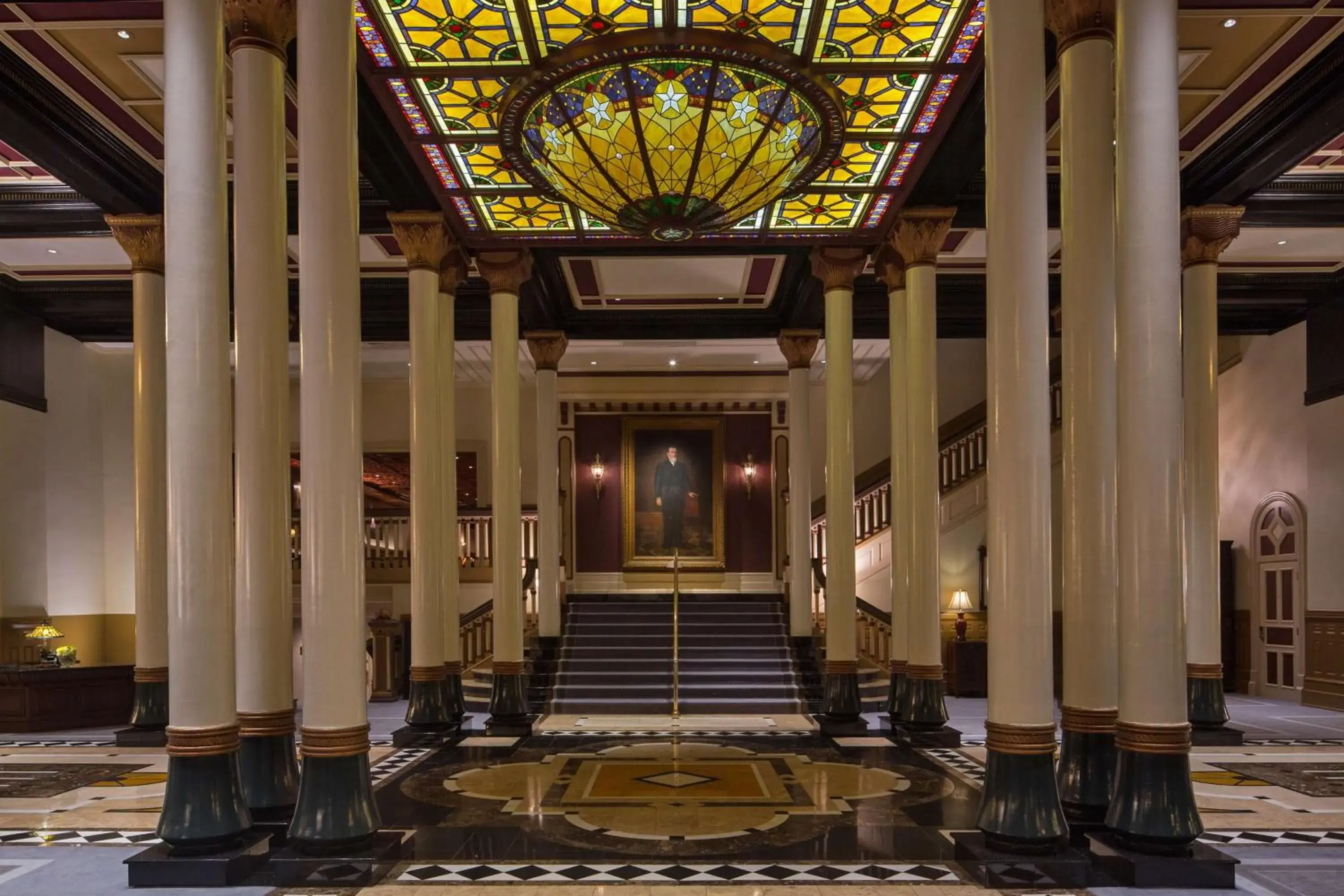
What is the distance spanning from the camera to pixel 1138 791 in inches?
223

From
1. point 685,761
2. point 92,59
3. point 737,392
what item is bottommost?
point 685,761

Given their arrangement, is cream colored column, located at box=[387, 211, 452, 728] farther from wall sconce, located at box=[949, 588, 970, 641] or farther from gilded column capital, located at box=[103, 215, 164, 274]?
wall sconce, located at box=[949, 588, 970, 641]

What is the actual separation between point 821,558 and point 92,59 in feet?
44.1

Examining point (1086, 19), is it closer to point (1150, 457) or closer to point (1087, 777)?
point (1150, 457)

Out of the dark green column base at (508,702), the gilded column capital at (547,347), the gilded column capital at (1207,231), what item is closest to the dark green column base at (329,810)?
the dark green column base at (508,702)

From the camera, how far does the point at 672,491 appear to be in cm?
2041

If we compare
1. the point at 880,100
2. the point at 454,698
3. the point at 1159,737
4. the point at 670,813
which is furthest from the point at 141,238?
the point at 1159,737

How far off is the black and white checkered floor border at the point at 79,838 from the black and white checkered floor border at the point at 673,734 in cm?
491

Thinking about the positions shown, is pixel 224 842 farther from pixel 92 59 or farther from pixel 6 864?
pixel 92 59

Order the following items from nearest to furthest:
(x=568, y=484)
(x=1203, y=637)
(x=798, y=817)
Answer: (x=798, y=817) < (x=1203, y=637) < (x=568, y=484)

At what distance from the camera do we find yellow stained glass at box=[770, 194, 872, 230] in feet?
35.4

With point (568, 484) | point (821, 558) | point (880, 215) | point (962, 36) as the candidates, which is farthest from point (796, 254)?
point (568, 484)

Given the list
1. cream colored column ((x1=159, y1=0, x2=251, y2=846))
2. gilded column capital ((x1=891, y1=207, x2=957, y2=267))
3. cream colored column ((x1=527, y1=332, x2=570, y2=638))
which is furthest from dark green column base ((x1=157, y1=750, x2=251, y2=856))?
cream colored column ((x1=527, y1=332, x2=570, y2=638))

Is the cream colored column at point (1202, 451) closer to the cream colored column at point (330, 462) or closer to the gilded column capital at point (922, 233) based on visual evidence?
the gilded column capital at point (922, 233)
